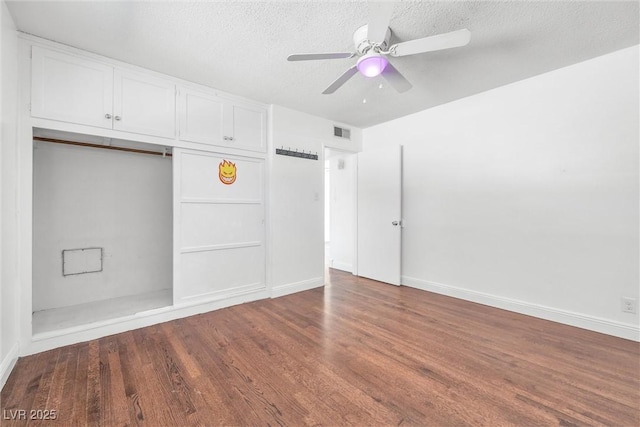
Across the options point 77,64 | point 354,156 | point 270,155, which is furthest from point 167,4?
point 354,156

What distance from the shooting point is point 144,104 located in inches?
106

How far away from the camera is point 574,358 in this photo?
2.11 metres

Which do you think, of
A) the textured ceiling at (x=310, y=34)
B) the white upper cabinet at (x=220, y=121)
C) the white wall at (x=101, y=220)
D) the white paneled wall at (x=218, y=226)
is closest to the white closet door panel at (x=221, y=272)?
the white paneled wall at (x=218, y=226)

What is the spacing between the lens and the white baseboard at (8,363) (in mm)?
1790

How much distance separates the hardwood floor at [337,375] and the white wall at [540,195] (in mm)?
405

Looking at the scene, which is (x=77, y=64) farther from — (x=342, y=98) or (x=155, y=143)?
(x=342, y=98)

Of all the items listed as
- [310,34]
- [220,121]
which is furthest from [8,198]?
[310,34]

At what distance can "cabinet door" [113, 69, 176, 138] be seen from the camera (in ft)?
8.38

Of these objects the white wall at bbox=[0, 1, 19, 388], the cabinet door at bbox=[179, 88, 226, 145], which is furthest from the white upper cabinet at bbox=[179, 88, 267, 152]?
the white wall at bbox=[0, 1, 19, 388]

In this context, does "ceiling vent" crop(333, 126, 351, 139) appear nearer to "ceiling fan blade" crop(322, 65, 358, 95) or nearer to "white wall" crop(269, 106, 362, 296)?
"white wall" crop(269, 106, 362, 296)

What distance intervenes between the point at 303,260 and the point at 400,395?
240 centimetres

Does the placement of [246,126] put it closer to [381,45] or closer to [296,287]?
[381,45]

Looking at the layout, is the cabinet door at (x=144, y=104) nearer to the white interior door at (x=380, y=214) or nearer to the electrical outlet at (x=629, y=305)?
the white interior door at (x=380, y=214)

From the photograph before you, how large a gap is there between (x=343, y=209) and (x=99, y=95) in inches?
148
